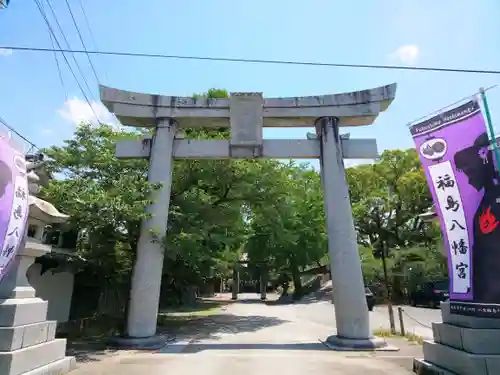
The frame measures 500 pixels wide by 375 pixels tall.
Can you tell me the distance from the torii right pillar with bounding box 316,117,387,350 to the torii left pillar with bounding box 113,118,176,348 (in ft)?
16.2

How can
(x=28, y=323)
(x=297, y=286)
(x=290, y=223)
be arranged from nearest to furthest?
(x=28, y=323) → (x=290, y=223) → (x=297, y=286)

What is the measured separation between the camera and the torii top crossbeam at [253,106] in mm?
11797

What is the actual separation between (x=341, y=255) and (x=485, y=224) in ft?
17.4

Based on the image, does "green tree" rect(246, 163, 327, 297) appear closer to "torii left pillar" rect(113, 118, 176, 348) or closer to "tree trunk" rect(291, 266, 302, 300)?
"tree trunk" rect(291, 266, 302, 300)

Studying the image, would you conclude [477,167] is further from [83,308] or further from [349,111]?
[83,308]

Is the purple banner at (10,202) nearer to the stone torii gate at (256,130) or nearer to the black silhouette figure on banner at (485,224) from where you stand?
the stone torii gate at (256,130)

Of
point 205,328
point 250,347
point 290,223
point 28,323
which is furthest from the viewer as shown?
point 290,223

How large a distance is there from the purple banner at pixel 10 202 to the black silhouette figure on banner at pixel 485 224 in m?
7.29

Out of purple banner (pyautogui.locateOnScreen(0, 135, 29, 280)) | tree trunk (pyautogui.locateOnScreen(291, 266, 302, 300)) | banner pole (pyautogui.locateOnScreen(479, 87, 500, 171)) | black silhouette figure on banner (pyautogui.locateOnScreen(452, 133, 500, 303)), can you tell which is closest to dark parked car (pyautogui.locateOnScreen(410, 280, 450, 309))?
tree trunk (pyautogui.locateOnScreen(291, 266, 302, 300))

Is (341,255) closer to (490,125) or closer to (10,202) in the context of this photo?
(490,125)

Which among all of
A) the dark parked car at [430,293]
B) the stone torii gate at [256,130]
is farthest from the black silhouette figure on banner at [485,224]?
the dark parked car at [430,293]

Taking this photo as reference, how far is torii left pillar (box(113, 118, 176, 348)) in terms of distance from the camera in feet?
33.4

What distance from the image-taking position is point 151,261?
1073 cm

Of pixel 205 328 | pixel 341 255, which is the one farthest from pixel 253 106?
pixel 205 328
